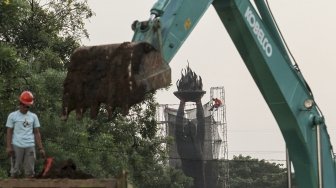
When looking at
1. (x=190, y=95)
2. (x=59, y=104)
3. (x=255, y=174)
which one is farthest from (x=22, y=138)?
(x=255, y=174)

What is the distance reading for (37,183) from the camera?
607cm

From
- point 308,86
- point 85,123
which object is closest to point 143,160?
point 85,123

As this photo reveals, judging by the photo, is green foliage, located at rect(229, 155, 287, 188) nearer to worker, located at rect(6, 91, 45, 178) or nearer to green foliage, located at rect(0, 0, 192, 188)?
green foliage, located at rect(0, 0, 192, 188)

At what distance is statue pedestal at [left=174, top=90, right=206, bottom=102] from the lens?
4062cm

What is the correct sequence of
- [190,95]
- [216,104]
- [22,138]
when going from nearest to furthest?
1. [22,138]
2. [190,95]
3. [216,104]

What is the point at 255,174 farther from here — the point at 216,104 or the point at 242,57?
the point at 242,57

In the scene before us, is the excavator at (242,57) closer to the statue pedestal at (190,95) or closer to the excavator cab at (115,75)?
the excavator cab at (115,75)

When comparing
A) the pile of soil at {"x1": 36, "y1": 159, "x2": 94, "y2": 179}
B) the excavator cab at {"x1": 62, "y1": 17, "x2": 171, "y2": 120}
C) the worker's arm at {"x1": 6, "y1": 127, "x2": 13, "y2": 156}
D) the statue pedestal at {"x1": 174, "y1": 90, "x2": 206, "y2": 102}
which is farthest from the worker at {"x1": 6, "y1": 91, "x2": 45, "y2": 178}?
the statue pedestal at {"x1": 174, "y1": 90, "x2": 206, "y2": 102}

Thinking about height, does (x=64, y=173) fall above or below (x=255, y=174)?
below

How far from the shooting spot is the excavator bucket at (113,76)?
7.31 meters

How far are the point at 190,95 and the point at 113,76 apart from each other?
109 feet

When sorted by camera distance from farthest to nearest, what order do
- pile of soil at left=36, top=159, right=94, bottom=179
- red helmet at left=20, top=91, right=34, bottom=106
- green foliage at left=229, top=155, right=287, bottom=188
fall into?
green foliage at left=229, top=155, right=287, bottom=188 → red helmet at left=20, top=91, right=34, bottom=106 → pile of soil at left=36, top=159, right=94, bottom=179

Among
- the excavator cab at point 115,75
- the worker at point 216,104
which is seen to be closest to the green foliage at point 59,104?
the excavator cab at point 115,75

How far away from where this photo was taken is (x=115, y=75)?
745cm
